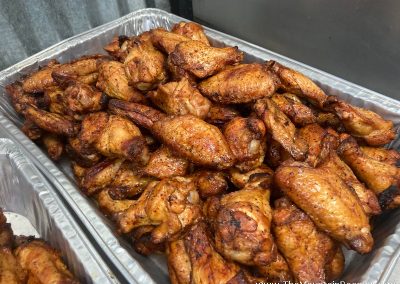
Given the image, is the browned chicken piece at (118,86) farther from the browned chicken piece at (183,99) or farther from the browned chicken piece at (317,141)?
the browned chicken piece at (317,141)

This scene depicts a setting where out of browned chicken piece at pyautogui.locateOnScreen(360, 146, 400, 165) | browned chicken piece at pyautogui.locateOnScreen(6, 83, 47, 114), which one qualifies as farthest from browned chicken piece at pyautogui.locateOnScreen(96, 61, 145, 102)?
browned chicken piece at pyautogui.locateOnScreen(360, 146, 400, 165)

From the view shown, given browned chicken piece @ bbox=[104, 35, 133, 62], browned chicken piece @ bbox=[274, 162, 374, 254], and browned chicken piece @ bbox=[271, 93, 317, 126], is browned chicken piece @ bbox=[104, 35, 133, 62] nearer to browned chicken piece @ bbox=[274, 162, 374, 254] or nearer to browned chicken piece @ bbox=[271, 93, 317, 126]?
browned chicken piece @ bbox=[271, 93, 317, 126]

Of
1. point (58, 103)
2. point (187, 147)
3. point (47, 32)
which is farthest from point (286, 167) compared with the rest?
point (47, 32)

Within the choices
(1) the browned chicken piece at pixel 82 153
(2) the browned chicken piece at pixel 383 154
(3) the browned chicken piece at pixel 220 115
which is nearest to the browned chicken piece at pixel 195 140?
(3) the browned chicken piece at pixel 220 115

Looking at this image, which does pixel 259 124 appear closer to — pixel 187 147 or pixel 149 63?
pixel 187 147

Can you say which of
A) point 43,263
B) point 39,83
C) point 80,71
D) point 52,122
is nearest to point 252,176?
point 43,263

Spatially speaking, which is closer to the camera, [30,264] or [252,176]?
[30,264]

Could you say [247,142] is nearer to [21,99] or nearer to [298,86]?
[298,86]
